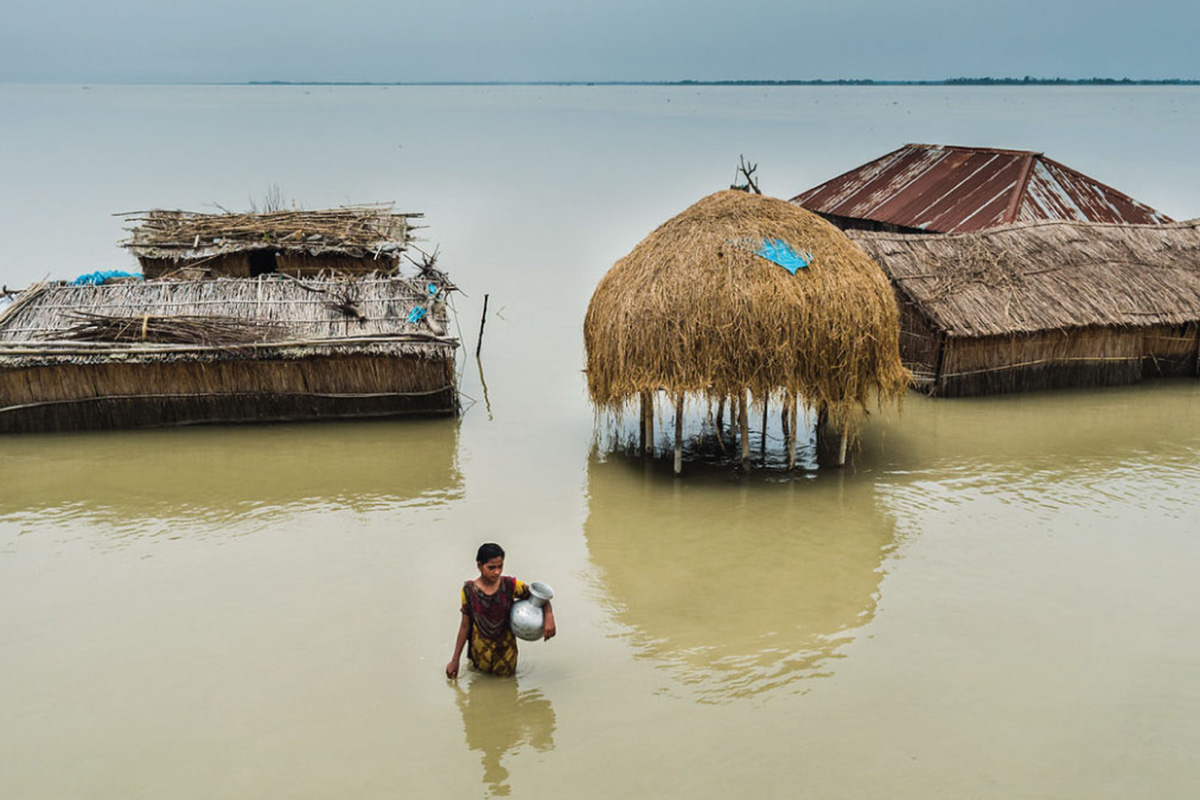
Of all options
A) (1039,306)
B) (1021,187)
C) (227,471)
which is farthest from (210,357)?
(1021,187)

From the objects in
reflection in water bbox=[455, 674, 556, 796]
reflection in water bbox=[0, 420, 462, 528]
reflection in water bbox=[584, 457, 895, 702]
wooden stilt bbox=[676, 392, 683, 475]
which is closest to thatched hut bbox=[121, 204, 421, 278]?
reflection in water bbox=[0, 420, 462, 528]

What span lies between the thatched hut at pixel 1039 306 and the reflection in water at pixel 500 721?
9165 millimetres

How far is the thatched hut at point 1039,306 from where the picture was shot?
48.5ft

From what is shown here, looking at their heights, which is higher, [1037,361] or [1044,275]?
[1044,275]

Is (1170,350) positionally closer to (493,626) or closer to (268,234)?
(493,626)

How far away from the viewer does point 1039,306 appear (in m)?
14.9

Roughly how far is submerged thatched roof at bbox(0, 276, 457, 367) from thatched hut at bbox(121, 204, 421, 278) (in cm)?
246

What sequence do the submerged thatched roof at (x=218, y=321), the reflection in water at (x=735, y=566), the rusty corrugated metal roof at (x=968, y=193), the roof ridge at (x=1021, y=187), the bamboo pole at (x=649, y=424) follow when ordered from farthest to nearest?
the rusty corrugated metal roof at (x=968, y=193)
the roof ridge at (x=1021, y=187)
the submerged thatched roof at (x=218, y=321)
the bamboo pole at (x=649, y=424)
the reflection in water at (x=735, y=566)

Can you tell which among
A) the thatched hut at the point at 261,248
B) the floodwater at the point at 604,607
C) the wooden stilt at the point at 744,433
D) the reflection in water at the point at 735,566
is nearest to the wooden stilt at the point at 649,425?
the reflection in water at the point at 735,566

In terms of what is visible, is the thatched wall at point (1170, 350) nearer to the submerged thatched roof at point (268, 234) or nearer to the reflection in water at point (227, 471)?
the reflection in water at point (227, 471)

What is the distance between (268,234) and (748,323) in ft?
32.9

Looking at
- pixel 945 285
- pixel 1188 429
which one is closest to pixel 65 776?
pixel 945 285

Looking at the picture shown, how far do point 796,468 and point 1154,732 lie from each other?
18.2 ft

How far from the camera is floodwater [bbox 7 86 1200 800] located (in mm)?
7113
